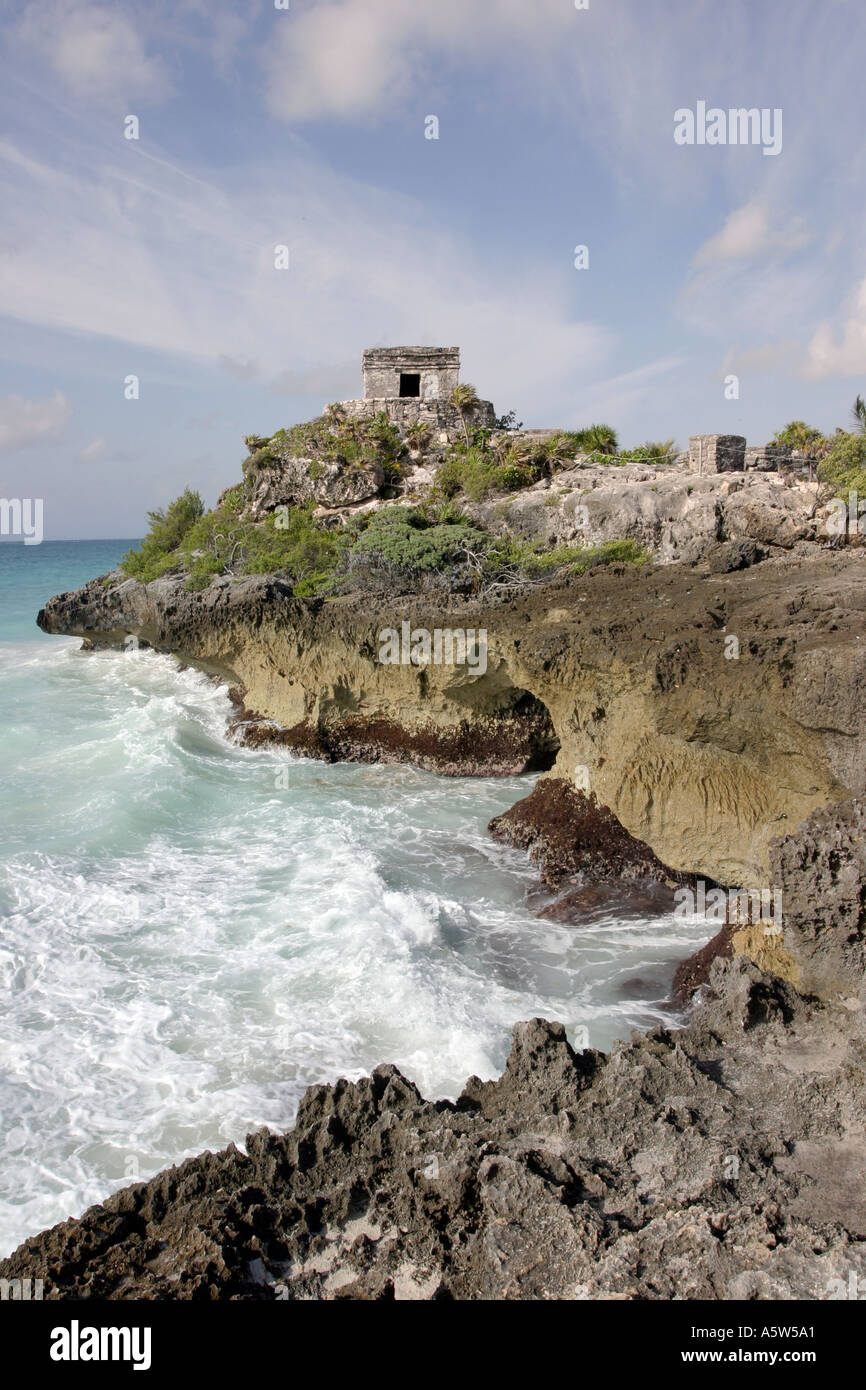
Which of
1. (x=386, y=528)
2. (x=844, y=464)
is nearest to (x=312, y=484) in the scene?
(x=386, y=528)

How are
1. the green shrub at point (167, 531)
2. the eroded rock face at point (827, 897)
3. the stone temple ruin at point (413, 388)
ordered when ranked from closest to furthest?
the eroded rock face at point (827, 897), the stone temple ruin at point (413, 388), the green shrub at point (167, 531)

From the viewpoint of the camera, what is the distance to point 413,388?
24.4 m

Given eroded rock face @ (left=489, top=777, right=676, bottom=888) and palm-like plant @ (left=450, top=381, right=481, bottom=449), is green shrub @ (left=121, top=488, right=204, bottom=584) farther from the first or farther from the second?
eroded rock face @ (left=489, top=777, right=676, bottom=888)

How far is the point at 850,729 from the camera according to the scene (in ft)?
23.6

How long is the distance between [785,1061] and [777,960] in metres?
1.74

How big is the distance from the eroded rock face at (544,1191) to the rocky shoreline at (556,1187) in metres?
0.01

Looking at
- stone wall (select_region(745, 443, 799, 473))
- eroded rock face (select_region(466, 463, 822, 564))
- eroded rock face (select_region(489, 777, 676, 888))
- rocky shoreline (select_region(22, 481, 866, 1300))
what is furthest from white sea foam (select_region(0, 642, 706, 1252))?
stone wall (select_region(745, 443, 799, 473))

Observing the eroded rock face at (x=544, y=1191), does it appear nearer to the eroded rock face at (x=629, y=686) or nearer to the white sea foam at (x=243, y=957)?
the white sea foam at (x=243, y=957)

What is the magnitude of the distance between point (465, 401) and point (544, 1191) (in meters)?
21.6

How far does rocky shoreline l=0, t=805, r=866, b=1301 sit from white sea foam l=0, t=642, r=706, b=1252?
1.30m

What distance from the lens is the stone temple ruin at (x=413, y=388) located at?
23297mm

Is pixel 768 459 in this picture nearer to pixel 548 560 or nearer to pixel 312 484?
pixel 548 560

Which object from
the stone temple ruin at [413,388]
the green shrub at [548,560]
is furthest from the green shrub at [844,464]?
the stone temple ruin at [413,388]

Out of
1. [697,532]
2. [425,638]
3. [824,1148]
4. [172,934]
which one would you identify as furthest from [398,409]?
[824,1148]
